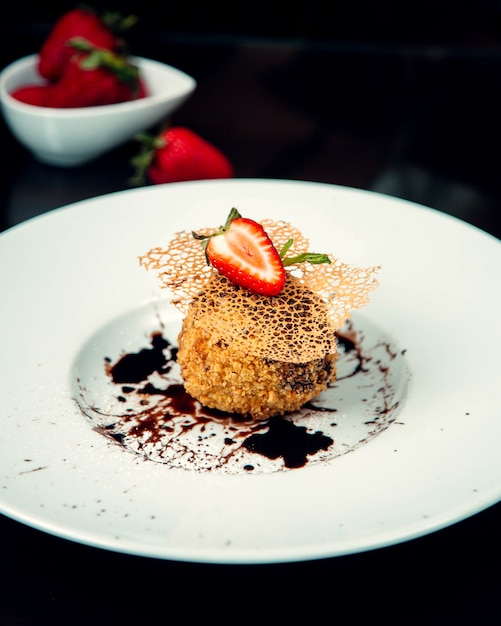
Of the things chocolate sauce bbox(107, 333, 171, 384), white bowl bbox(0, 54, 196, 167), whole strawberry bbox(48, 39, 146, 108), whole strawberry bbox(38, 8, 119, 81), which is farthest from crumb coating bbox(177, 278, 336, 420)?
whole strawberry bbox(38, 8, 119, 81)

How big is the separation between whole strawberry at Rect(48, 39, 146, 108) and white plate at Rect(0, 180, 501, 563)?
501 mm

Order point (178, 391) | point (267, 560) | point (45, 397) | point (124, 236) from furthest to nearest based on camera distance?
point (124, 236)
point (178, 391)
point (45, 397)
point (267, 560)

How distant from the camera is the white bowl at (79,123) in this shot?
6.14 ft

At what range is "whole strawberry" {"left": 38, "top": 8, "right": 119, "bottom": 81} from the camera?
1989 millimetres

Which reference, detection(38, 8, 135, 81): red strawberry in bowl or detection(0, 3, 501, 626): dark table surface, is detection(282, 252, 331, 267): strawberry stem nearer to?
detection(0, 3, 501, 626): dark table surface

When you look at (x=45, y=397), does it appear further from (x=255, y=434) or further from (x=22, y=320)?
(x=255, y=434)

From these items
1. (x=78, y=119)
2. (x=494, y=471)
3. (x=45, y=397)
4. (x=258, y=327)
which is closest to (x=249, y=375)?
(x=258, y=327)

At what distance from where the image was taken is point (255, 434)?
1.18 m

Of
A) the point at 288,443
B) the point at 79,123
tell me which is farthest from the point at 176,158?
the point at 288,443

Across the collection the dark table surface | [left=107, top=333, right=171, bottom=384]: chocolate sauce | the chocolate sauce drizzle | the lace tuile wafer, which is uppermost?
the lace tuile wafer

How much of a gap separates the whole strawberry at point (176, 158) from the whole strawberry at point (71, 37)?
1.17 ft

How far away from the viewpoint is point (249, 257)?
1.18 m

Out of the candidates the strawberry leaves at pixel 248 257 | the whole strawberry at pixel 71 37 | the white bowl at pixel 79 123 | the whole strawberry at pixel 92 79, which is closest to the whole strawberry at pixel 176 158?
the white bowl at pixel 79 123

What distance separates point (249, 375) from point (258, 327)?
81mm
